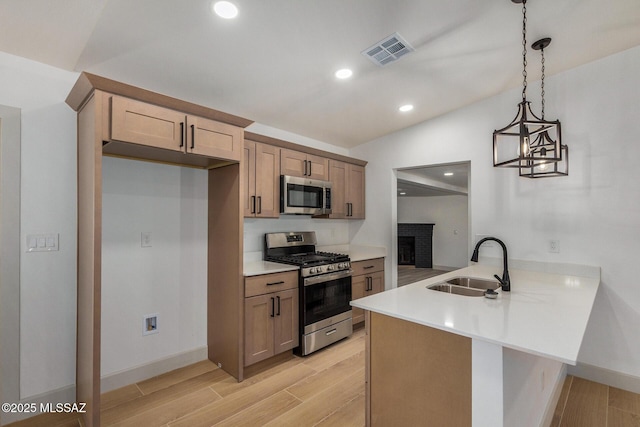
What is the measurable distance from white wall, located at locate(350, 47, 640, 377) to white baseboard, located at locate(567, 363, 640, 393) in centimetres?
5

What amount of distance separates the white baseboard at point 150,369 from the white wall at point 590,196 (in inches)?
113

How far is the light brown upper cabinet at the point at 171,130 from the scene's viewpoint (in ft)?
6.38

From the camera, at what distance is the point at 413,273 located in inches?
322

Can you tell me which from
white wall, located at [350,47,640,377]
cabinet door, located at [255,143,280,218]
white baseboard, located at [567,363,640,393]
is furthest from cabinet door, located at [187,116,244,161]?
white baseboard, located at [567,363,640,393]

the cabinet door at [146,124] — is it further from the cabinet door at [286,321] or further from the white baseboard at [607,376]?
the white baseboard at [607,376]

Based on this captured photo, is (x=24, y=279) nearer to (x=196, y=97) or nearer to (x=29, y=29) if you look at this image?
(x=29, y=29)

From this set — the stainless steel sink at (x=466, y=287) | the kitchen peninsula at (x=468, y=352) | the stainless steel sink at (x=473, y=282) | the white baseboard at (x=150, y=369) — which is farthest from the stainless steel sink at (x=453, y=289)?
the white baseboard at (x=150, y=369)

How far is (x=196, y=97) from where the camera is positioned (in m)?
2.65

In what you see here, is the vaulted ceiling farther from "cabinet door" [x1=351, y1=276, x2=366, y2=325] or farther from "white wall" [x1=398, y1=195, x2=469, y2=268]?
"white wall" [x1=398, y1=195, x2=469, y2=268]

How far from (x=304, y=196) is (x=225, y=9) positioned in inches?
79.3

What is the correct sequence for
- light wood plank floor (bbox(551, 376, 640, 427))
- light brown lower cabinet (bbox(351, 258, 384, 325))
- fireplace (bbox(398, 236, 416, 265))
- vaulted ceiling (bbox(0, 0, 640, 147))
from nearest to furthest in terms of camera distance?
1. vaulted ceiling (bbox(0, 0, 640, 147))
2. light wood plank floor (bbox(551, 376, 640, 427))
3. light brown lower cabinet (bbox(351, 258, 384, 325))
4. fireplace (bbox(398, 236, 416, 265))

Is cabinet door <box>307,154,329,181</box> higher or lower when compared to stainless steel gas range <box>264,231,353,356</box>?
higher

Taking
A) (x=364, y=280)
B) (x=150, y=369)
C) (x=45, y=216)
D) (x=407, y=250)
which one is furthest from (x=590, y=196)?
(x=407, y=250)

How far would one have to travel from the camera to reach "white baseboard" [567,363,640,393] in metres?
2.52
